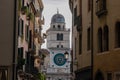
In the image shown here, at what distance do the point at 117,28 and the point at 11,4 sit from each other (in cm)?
647

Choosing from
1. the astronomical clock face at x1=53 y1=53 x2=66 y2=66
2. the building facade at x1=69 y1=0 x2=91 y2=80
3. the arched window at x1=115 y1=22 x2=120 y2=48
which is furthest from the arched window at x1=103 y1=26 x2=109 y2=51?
the astronomical clock face at x1=53 y1=53 x2=66 y2=66

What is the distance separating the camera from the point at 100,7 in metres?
30.8

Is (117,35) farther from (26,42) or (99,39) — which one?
(26,42)

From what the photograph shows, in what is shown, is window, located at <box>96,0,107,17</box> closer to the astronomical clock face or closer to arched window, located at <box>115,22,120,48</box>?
arched window, located at <box>115,22,120,48</box>

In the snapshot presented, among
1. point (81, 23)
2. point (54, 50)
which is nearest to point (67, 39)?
point (54, 50)

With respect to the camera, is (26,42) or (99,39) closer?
(99,39)

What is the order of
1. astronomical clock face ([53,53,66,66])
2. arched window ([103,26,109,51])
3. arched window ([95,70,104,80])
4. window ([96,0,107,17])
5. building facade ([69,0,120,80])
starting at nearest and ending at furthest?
building facade ([69,0,120,80]), window ([96,0,107,17]), arched window ([103,26,109,51]), arched window ([95,70,104,80]), astronomical clock face ([53,53,66,66])

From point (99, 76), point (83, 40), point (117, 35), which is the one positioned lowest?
point (99, 76)

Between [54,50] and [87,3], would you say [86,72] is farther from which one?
[54,50]

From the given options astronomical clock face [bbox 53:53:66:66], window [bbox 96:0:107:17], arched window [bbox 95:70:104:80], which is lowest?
arched window [bbox 95:70:104:80]

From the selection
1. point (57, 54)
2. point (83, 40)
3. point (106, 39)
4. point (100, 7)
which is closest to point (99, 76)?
point (106, 39)

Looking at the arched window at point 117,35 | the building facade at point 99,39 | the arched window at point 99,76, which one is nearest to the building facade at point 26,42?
the building facade at point 99,39

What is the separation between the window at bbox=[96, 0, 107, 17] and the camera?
29.9 meters

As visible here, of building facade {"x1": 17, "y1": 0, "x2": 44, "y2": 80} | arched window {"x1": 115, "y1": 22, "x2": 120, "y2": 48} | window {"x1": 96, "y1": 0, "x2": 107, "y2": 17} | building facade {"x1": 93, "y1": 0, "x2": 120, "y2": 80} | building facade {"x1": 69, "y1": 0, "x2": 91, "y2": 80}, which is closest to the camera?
building facade {"x1": 93, "y1": 0, "x2": 120, "y2": 80}
